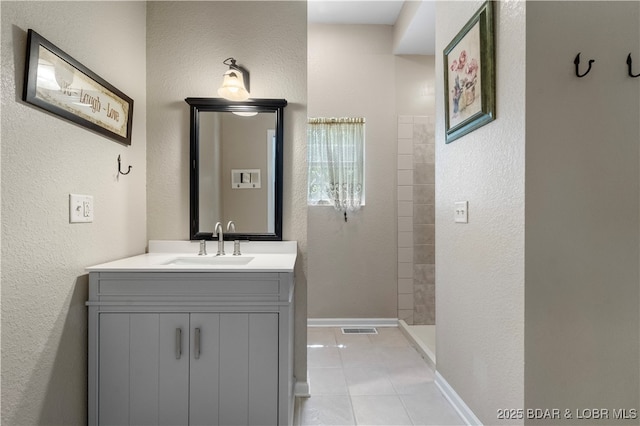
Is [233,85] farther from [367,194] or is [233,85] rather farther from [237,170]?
[367,194]

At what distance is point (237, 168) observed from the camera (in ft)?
6.89

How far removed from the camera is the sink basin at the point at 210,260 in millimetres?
1862

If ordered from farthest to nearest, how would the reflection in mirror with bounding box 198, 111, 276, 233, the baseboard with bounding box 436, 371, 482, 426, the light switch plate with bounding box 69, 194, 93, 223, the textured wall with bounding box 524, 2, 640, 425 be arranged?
1. the reflection in mirror with bounding box 198, 111, 276, 233
2. the baseboard with bounding box 436, 371, 482, 426
3. the light switch plate with bounding box 69, 194, 93, 223
4. the textured wall with bounding box 524, 2, 640, 425

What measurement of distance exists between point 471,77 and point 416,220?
1839mm

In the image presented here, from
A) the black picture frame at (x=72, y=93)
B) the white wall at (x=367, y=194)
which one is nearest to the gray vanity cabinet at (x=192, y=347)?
the black picture frame at (x=72, y=93)

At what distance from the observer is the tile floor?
1840mm

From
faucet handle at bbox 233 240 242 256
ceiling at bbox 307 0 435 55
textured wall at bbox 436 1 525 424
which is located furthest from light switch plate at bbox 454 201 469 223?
ceiling at bbox 307 0 435 55

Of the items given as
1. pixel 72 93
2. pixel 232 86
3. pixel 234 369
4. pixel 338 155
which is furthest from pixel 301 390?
pixel 338 155

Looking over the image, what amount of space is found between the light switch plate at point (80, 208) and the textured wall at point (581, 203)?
1871mm

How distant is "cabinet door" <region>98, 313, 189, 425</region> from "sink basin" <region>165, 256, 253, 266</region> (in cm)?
41

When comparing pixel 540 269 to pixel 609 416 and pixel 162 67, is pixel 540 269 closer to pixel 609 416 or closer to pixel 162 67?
pixel 609 416

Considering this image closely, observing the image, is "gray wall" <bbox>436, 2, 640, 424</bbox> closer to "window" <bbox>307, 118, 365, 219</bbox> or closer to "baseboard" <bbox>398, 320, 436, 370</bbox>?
"baseboard" <bbox>398, 320, 436, 370</bbox>

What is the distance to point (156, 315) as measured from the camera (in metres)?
1.50

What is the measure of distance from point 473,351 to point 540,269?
64cm
